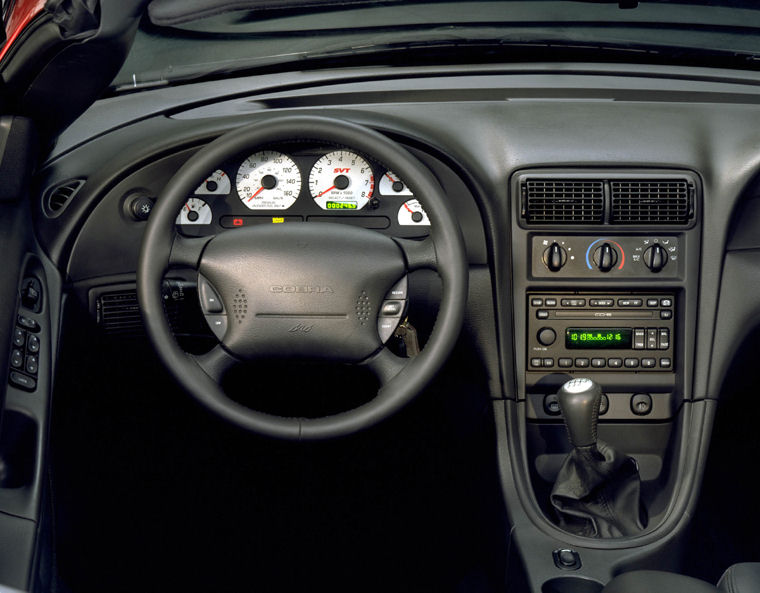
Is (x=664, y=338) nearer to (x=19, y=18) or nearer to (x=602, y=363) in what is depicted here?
(x=602, y=363)

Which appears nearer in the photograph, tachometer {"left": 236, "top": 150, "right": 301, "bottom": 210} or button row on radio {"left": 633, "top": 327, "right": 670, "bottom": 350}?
tachometer {"left": 236, "top": 150, "right": 301, "bottom": 210}

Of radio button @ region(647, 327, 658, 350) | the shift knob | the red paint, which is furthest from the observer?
radio button @ region(647, 327, 658, 350)

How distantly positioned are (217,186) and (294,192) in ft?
0.49

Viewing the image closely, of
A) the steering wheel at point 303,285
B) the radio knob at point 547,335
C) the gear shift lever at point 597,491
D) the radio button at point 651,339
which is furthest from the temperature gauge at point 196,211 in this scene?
the radio button at point 651,339

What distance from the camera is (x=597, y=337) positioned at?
1.90 meters

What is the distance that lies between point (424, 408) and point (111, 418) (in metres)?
0.71

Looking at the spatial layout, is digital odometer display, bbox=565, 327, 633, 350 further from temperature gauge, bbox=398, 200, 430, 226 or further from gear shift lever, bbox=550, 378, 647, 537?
temperature gauge, bbox=398, 200, 430, 226

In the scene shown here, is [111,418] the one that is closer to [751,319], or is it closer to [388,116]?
[388,116]

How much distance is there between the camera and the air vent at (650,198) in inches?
71.2

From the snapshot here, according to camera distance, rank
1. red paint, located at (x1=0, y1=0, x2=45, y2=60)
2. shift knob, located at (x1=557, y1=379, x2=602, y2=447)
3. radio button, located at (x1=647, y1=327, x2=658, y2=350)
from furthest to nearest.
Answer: radio button, located at (x1=647, y1=327, x2=658, y2=350) → shift knob, located at (x1=557, y1=379, x2=602, y2=447) → red paint, located at (x1=0, y1=0, x2=45, y2=60)

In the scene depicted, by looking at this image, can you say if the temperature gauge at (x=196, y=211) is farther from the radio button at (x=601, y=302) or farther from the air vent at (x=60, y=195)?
the radio button at (x=601, y=302)

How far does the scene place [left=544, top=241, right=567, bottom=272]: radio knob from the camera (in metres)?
1.84

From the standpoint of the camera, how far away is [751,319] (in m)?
1.90

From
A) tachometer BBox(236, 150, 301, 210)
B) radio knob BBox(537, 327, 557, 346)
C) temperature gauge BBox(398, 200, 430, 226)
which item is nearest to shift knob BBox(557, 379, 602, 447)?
radio knob BBox(537, 327, 557, 346)
